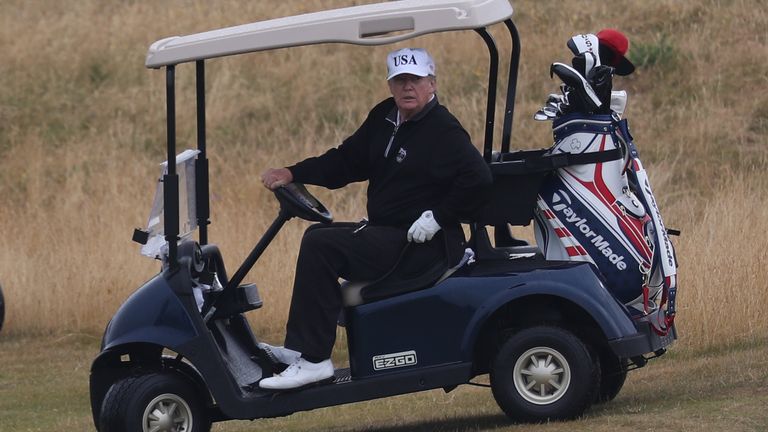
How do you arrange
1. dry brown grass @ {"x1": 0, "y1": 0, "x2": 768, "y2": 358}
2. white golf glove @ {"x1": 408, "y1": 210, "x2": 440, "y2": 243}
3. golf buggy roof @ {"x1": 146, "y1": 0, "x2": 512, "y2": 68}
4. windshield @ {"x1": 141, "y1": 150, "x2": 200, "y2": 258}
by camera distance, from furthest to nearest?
dry brown grass @ {"x1": 0, "y1": 0, "x2": 768, "y2": 358}
windshield @ {"x1": 141, "y1": 150, "x2": 200, "y2": 258}
white golf glove @ {"x1": 408, "y1": 210, "x2": 440, "y2": 243}
golf buggy roof @ {"x1": 146, "y1": 0, "x2": 512, "y2": 68}

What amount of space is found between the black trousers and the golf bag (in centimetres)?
75

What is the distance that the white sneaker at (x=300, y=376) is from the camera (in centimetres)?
634

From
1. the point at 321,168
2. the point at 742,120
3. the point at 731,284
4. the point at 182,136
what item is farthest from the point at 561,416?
the point at 182,136

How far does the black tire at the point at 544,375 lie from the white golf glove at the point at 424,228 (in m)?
0.60

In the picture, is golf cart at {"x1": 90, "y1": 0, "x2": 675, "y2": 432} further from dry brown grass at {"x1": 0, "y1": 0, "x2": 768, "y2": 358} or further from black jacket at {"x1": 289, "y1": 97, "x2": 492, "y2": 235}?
dry brown grass at {"x1": 0, "y1": 0, "x2": 768, "y2": 358}

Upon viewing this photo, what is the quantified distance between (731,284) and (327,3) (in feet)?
49.3

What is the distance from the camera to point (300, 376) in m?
6.34

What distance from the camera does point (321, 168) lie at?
270 inches

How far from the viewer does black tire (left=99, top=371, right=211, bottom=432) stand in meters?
6.39

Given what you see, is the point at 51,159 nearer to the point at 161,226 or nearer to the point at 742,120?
the point at 742,120

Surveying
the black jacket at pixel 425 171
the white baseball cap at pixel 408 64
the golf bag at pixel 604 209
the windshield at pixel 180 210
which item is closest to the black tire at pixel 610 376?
the golf bag at pixel 604 209

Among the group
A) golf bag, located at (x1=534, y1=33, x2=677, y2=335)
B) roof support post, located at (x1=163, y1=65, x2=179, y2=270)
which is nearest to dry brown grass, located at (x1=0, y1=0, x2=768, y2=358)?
golf bag, located at (x1=534, y1=33, x2=677, y2=335)

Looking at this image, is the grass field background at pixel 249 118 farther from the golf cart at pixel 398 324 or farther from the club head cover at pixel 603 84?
the golf cart at pixel 398 324

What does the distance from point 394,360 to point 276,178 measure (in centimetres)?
99
